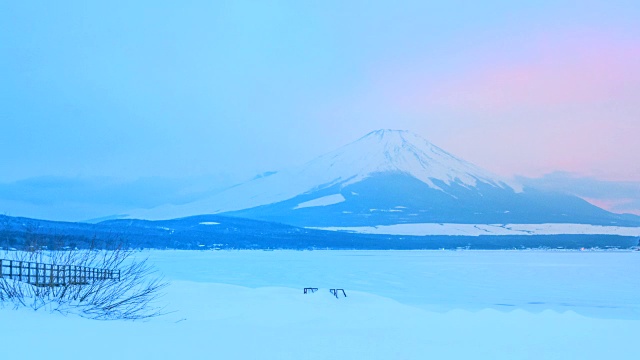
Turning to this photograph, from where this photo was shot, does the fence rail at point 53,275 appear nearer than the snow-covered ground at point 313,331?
No

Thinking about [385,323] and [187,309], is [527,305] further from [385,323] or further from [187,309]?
[187,309]

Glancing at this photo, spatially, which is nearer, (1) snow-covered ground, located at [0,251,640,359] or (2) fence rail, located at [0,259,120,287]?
(1) snow-covered ground, located at [0,251,640,359]

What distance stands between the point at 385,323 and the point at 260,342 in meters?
5.32

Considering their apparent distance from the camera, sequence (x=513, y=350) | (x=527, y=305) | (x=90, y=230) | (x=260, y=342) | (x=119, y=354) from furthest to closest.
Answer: (x=90, y=230) < (x=527, y=305) < (x=513, y=350) < (x=260, y=342) < (x=119, y=354)

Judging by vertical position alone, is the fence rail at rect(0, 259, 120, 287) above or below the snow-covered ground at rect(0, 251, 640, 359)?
above

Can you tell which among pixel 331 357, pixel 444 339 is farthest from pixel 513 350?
pixel 331 357

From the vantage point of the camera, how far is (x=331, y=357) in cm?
862

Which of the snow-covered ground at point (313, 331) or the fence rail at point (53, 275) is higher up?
the fence rail at point (53, 275)

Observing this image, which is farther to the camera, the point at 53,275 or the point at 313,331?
the point at 53,275

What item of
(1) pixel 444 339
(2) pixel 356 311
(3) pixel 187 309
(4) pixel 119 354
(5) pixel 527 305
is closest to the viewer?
(4) pixel 119 354

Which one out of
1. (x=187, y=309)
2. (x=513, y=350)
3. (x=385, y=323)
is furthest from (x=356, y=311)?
(x=513, y=350)

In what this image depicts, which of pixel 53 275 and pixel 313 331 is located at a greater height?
pixel 53 275

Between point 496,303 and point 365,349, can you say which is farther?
point 496,303

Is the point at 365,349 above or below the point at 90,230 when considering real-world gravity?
below
